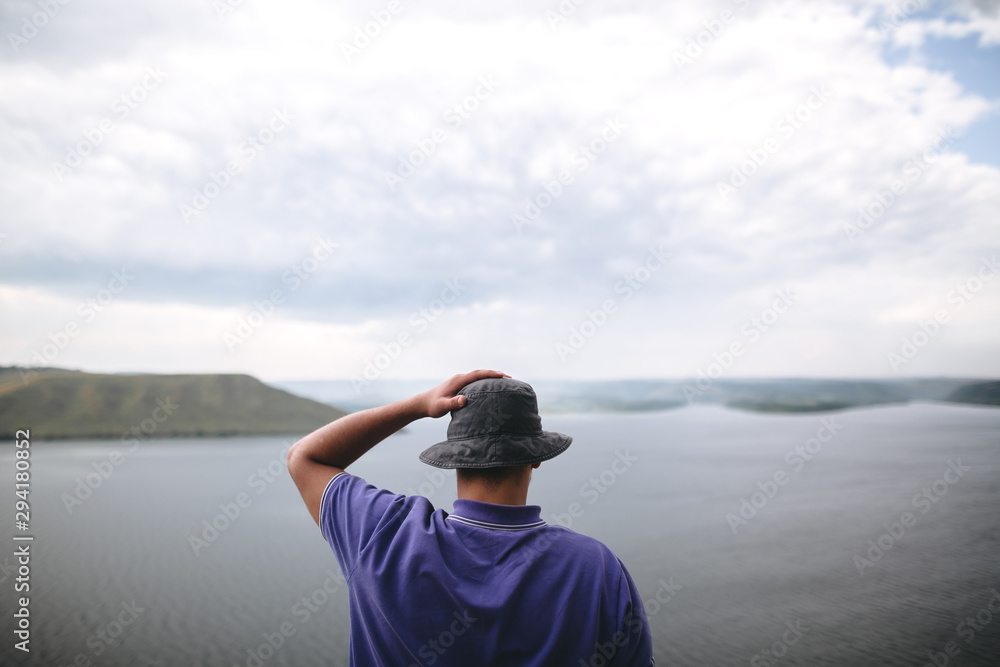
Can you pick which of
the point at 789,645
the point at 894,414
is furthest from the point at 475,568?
the point at 894,414

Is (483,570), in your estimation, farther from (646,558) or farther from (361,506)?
(646,558)

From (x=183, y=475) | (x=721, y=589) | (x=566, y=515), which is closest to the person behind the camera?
(x=721, y=589)

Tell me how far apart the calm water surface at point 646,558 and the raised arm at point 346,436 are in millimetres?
12000

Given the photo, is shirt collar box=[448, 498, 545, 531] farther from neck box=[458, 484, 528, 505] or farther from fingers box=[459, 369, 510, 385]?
fingers box=[459, 369, 510, 385]

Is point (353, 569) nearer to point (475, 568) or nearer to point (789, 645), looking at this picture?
point (475, 568)

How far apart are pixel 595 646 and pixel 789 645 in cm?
1487

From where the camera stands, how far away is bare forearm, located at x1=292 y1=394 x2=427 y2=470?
198 cm

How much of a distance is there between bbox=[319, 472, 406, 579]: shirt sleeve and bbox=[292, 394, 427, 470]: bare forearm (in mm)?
112

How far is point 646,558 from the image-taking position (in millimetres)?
21141

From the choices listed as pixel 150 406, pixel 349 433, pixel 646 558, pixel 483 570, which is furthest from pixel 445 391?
pixel 150 406

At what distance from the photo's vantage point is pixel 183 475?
41.4 meters

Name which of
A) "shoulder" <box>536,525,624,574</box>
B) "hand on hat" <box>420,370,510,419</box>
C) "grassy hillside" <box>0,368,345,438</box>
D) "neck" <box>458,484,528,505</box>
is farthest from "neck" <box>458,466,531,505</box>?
"grassy hillside" <box>0,368,345,438</box>

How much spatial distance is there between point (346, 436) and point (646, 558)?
72.9ft

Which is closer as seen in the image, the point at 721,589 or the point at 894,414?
the point at 721,589
